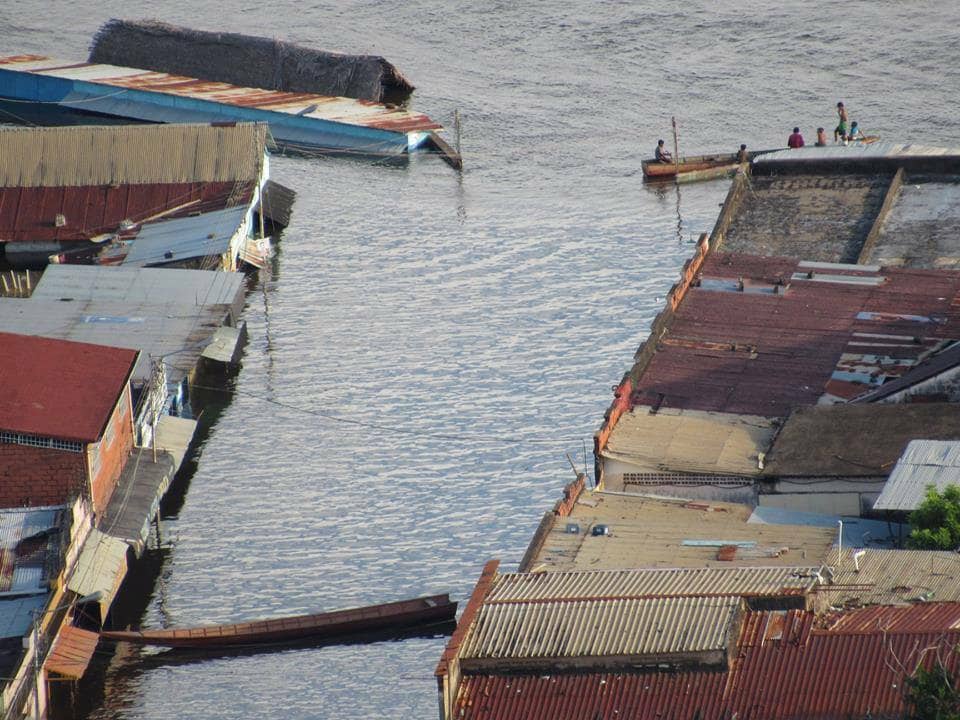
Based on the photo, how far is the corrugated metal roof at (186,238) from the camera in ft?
250

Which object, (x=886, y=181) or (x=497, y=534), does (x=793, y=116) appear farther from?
(x=497, y=534)

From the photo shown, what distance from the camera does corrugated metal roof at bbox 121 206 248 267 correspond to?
76188 mm

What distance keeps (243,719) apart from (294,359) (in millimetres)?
25055

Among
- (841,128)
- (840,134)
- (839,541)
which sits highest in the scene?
(839,541)

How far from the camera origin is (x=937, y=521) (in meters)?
44.2

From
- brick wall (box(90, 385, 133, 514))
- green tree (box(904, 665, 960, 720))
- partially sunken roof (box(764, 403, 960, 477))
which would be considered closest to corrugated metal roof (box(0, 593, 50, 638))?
brick wall (box(90, 385, 133, 514))

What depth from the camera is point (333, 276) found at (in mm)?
80562

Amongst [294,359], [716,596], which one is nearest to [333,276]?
[294,359]

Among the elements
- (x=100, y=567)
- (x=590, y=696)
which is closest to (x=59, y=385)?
(x=100, y=567)

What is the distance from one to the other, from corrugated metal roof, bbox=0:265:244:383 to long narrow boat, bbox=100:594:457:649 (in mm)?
13962

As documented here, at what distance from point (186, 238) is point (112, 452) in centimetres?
2279

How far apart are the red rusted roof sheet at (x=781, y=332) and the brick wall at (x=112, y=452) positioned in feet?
50.6

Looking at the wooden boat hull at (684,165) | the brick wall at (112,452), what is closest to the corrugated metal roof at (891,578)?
the brick wall at (112,452)

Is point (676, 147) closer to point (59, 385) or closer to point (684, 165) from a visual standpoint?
point (684, 165)
